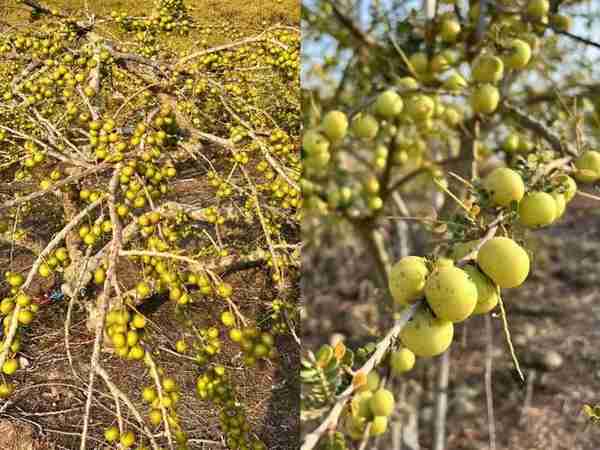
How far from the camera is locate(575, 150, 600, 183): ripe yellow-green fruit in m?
0.67

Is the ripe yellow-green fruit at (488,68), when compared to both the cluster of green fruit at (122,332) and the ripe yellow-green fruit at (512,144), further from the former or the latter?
the cluster of green fruit at (122,332)

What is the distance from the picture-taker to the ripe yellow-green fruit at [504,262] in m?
0.45

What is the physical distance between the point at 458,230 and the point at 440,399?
3.39ft

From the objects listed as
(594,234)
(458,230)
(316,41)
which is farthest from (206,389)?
(594,234)

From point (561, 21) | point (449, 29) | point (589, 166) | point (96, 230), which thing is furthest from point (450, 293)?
point (561, 21)

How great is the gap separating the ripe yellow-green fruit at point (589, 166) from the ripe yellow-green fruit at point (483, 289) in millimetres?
287

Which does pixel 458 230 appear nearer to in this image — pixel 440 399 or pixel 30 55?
pixel 440 399

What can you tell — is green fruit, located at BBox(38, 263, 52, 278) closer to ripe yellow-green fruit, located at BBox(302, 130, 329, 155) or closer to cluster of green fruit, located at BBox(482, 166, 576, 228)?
ripe yellow-green fruit, located at BBox(302, 130, 329, 155)

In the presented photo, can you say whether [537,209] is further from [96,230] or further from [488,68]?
[96,230]

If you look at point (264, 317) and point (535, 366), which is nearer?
point (264, 317)

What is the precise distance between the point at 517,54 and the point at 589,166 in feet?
0.75

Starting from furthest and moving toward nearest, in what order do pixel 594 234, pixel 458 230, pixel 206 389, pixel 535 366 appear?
pixel 594 234, pixel 535 366, pixel 206 389, pixel 458 230

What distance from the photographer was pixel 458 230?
535 mm

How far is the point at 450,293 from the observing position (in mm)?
416
